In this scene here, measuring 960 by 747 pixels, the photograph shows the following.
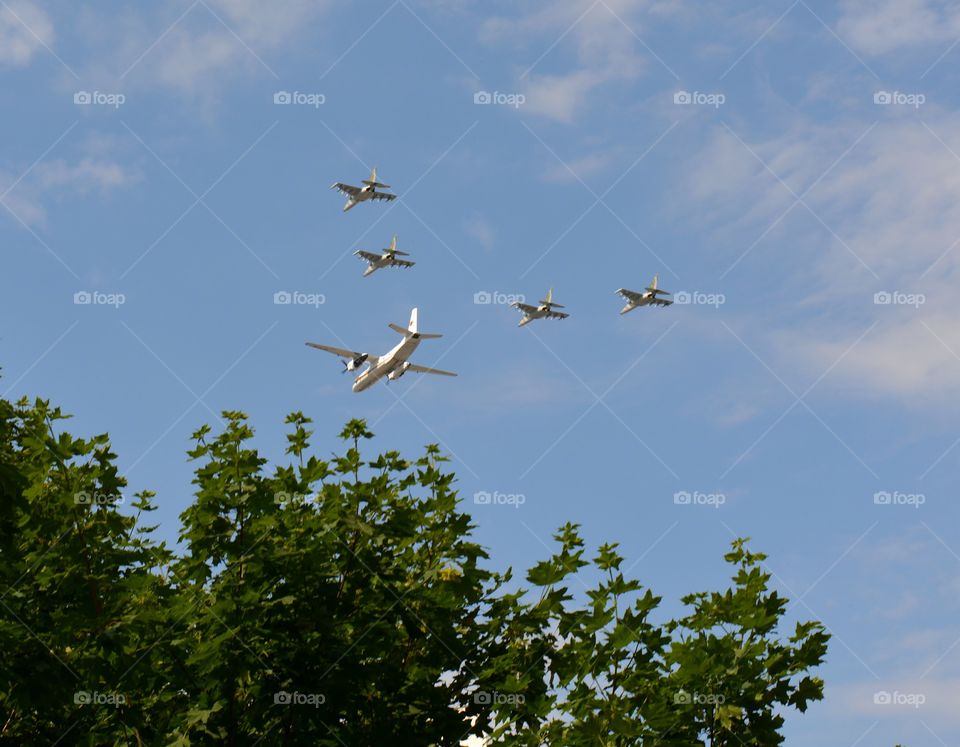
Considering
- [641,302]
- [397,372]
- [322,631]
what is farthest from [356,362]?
[322,631]

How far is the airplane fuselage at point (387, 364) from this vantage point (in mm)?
79188

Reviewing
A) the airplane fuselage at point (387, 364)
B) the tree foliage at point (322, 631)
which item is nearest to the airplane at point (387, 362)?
the airplane fuselage at point (387, 364)

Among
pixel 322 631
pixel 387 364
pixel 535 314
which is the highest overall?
pixel 535 314

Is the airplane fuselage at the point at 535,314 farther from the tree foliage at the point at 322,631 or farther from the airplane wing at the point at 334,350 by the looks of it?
the tree foliage at the point at 322,631

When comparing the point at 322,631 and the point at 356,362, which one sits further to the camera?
the point at 356,362

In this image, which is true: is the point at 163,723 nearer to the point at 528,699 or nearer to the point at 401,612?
the point at 401,612

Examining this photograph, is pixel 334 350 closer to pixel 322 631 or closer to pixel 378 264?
pixel 378 264

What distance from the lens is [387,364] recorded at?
81812 millimetres

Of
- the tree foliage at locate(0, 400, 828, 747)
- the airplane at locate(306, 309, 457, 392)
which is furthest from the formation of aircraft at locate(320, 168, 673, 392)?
the tree foliage at locate(0, 400, 828, 747)

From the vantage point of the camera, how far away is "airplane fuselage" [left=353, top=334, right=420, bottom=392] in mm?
79188

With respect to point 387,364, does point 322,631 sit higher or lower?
lower

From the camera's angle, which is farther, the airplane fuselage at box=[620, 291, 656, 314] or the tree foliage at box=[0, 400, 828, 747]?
the airplane fuselage at box=[620, 291, 656, 314]

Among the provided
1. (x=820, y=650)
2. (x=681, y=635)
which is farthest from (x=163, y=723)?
(x=820, y=650)

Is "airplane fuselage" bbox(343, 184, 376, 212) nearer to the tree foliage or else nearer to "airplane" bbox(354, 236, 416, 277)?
"airplane" bbox(354, 236, 416, 277)
